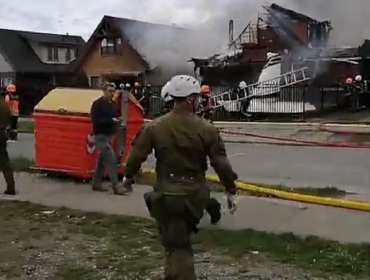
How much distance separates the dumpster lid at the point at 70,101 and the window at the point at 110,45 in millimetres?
32578

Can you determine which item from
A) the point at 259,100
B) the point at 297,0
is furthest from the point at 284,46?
the point at 259,100

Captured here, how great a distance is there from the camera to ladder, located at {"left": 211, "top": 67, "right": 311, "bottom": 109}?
28.6 meters

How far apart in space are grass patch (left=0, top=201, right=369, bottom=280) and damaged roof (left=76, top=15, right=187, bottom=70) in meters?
34.0

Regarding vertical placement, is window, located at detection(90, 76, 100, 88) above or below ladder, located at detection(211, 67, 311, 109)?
above

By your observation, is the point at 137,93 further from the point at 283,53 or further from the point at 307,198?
the point at 307,198

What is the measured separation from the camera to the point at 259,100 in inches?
1115

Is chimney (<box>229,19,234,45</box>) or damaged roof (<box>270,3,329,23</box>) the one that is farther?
chimney (<box>229,19,234,45</box>)

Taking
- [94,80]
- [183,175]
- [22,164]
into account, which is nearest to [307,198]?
[183,175]

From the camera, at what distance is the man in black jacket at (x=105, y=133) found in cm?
993

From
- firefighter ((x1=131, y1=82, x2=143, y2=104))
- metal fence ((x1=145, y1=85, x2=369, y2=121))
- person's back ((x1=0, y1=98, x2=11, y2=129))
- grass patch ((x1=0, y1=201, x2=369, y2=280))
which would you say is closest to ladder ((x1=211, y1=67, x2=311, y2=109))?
metal fence ((x1=145, y1=85, x2=369, y2=121))

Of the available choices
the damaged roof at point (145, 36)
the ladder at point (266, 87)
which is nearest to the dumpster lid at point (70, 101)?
the ladder at point (266, 87)

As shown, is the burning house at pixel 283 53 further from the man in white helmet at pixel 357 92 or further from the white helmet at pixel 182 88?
the white helmet at pixel 182 88

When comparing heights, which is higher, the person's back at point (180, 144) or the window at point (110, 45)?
the window at point (110, 45)

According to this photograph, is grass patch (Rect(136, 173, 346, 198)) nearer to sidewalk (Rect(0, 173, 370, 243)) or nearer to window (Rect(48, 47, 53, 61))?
sidewalk (Rect(0, 173, 370, 243))
